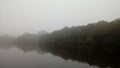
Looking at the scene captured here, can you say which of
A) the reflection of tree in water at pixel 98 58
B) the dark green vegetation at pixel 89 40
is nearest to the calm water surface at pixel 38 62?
the reflection of tree in water at pixel 98 58

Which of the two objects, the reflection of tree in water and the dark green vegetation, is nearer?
the reflection of tree in water

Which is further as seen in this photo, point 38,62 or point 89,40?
point 89,40

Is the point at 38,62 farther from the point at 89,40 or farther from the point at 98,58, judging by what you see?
the point at 89,40

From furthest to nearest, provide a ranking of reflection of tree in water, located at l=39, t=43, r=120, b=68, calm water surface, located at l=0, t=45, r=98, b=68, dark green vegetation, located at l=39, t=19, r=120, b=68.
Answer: dark green vegetation, located at l=39, t=19, r=120, b=68
calm water surface, located at l=0, t=45, r=98, b=68
reflection of tree in water, located at l=39, t=43, r=120, b=68

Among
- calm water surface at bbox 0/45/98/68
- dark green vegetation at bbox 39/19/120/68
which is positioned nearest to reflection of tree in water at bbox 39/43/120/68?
dark green vegetation at bbox 39/19/120/68

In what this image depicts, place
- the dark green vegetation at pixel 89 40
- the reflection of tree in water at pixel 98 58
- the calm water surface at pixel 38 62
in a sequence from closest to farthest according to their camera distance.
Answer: the reflection of tree in water at pixel 98 58 → the calm water surface at pixel 38 62 → the dark green vegetation at pixel 89 40

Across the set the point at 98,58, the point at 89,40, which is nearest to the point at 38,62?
the point at 98,58

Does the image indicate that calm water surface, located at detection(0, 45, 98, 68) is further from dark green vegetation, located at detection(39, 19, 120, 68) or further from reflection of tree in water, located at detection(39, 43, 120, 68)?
dark green vegetation, located at detection(39, 19, 120, 68)

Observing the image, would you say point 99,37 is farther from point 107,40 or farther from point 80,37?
point 80,37

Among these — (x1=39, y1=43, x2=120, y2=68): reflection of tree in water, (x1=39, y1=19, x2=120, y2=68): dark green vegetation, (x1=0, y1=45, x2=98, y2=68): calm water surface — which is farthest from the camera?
(x1=39, y1=19, x2=120, y2=68): dark green vegetation

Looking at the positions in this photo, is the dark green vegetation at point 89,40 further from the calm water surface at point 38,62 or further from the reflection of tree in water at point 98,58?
the calm water surface at point 38,62

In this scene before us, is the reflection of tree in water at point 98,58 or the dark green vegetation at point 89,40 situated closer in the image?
the reflection of tree in water at point 98,58

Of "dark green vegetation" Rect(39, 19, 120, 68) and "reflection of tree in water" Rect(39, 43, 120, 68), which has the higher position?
"dark green vegetation" Rect(39, 19, 120, 68)

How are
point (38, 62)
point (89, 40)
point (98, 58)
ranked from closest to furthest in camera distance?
1. point (38, 62)
2. point (98, 58)
3. point (89, 40)
